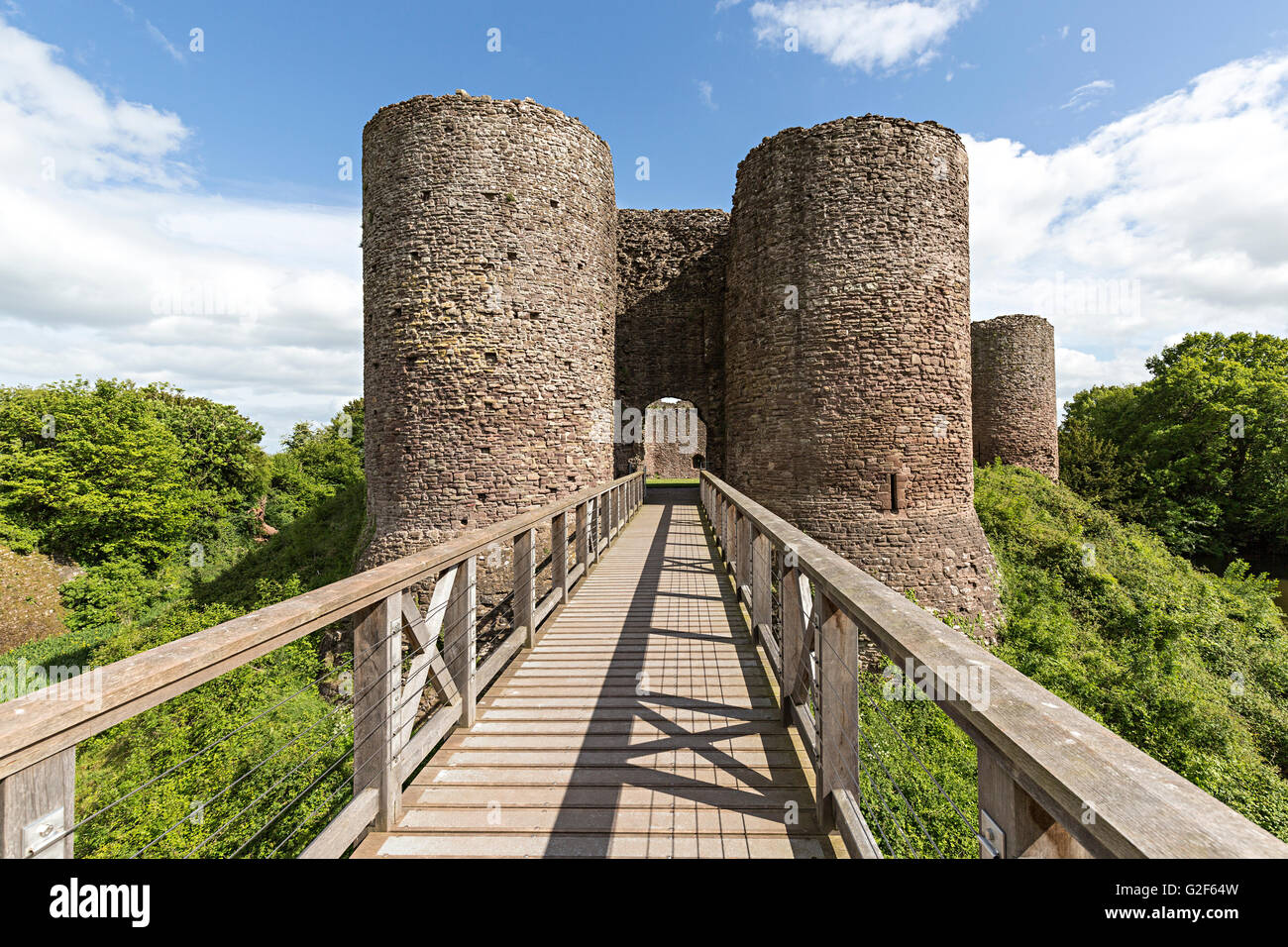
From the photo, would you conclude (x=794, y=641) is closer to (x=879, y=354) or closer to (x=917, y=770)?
(x=917, y=770)

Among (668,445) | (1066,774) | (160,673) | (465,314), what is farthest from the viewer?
(668,445)

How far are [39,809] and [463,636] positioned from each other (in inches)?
81.3

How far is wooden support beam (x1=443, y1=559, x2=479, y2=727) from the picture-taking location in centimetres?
309

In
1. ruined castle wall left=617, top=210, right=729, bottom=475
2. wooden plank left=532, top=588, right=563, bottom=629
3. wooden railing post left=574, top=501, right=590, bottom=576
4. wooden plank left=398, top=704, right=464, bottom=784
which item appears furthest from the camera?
ruined castle wall left=617, top=210, right=729, bottom=475

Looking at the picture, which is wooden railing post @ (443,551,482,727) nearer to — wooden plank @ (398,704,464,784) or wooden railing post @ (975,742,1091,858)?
wooden plank @ (398,704,464,784)

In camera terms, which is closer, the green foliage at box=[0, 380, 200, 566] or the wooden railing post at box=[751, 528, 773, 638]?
the wooden railing post at box=[751, 528, 773, 638]

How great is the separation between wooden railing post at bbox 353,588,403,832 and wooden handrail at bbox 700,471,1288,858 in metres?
1.63

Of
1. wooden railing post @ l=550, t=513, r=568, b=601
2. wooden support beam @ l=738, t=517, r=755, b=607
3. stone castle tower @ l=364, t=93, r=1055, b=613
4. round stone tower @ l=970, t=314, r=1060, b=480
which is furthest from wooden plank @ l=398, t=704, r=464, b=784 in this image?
round stone tower @ l=970, t=314, r=1060, b=480

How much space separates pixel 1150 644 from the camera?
991 cm

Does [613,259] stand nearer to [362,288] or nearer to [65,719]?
[362,288]

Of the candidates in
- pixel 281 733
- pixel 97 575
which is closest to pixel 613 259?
pixel 281 733

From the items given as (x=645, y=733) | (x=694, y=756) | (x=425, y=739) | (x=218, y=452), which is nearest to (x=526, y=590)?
(x=645, y=733)
